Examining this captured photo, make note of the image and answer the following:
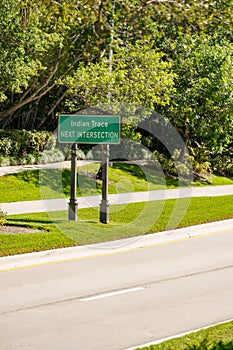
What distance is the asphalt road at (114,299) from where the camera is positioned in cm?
1020

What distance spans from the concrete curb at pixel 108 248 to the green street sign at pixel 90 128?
2.86 meters

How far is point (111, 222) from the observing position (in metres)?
20.8

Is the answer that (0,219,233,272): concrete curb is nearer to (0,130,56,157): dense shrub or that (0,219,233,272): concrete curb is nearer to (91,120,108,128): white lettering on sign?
(91,120,108,128): white lettering on sign

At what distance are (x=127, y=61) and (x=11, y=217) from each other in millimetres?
12693

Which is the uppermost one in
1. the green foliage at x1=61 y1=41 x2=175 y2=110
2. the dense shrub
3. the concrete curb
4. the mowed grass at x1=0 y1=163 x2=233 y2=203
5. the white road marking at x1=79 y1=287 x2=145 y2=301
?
the green foliage at x1=61 y1=41 x2=175 y2=110

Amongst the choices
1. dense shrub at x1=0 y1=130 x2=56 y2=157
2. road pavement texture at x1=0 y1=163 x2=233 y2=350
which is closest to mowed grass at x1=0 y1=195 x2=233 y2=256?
road pavement texture at x1=0 y1=163 x2=233 y2=350

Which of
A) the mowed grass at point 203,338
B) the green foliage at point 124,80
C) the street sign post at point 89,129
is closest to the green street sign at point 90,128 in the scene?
the street sign post at point 89,129

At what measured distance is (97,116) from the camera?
20.0 meters

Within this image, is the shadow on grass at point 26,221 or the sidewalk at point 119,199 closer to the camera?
the shadow on grass at point 26,221

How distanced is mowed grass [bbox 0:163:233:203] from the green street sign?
5.88 metres

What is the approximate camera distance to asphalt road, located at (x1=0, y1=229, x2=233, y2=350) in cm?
1020

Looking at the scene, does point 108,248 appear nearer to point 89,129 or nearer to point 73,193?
point 73,193

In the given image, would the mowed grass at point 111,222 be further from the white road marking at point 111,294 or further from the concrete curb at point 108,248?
the white road marking at point 111,294

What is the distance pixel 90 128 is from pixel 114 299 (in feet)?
27.1
